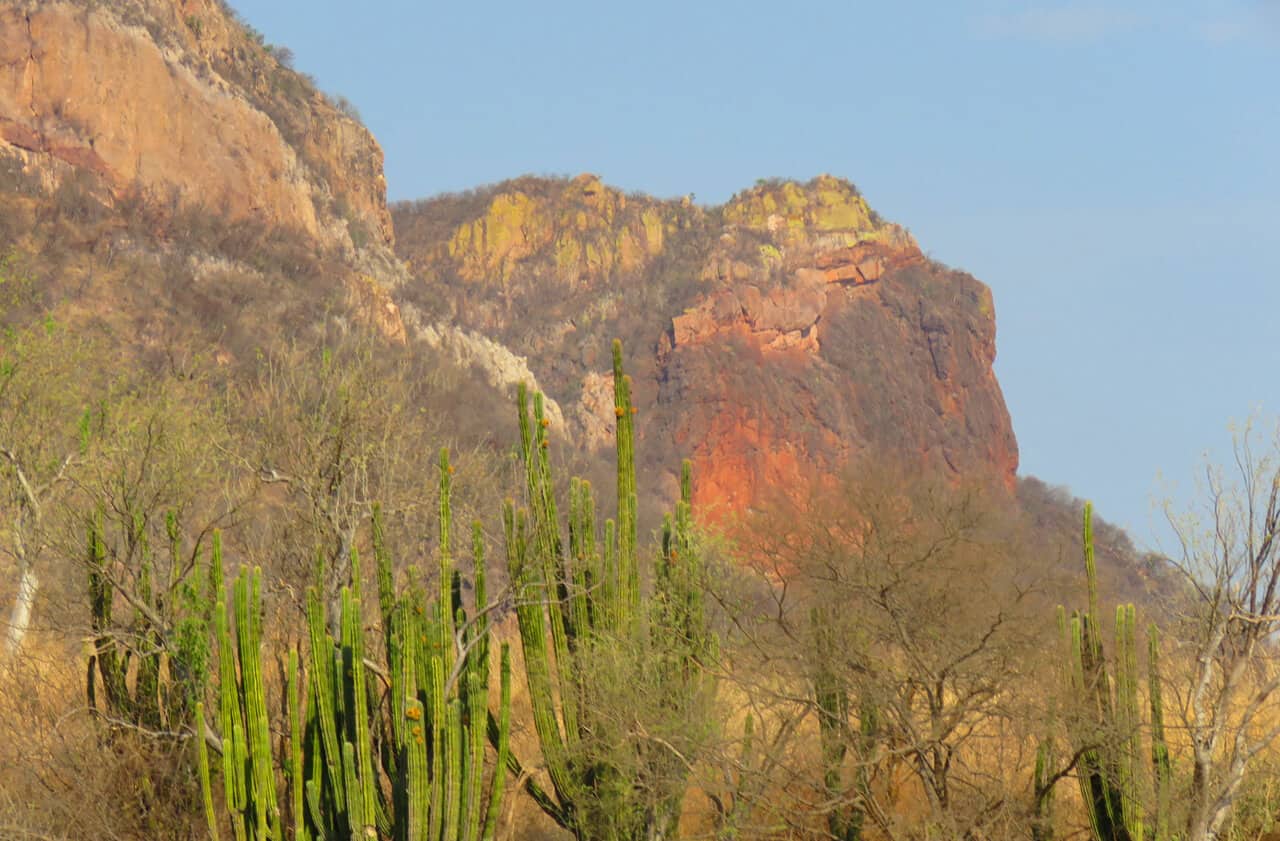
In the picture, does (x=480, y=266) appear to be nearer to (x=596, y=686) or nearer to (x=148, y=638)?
(x=148, y=638)

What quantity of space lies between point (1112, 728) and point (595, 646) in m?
3.64

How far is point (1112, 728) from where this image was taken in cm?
1027

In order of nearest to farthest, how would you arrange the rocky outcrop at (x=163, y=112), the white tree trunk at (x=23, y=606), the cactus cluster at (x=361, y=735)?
the cactus cluster at (x=361, y=735) → the white tree trunk at (x=23, y=606) → the rocky outcrop at (x=163, y=112)

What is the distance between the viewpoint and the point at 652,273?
86.9 metres

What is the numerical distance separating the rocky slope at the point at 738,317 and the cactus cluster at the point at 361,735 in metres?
50.0

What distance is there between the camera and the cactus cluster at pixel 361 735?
31.0 feet

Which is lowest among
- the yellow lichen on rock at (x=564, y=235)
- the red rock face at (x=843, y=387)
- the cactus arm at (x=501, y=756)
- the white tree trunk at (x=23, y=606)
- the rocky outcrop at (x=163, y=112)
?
the cactus arm at (x=501, y=756)

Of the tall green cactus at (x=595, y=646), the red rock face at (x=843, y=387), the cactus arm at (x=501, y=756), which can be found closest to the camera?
the cactus arm at (x=501, y=756)

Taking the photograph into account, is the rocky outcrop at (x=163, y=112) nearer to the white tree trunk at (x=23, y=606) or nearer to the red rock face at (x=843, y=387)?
the red rock face at (x=843, y=387)

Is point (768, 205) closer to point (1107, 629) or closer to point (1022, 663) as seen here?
point (1107, 629)

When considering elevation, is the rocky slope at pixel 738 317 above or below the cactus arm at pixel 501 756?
above

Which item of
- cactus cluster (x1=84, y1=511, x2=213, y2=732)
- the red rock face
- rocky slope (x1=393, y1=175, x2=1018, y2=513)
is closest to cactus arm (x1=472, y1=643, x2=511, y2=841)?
cactus cluster (x1=84, y1=511, x2=213, y2=732)

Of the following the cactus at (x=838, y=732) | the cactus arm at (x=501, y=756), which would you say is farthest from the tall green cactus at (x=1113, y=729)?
the cactus arm at (x=501, y=756)

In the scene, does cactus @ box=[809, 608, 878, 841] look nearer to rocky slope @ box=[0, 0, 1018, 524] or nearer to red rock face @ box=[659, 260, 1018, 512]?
rocky slope @ box=[0, 0, 1018, 524]
